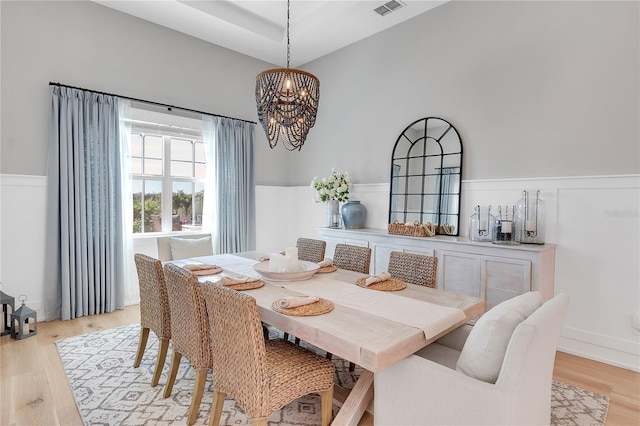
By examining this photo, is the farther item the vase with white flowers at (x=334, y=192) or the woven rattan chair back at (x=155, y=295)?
the vase with white flowers at (x=334, y=192)

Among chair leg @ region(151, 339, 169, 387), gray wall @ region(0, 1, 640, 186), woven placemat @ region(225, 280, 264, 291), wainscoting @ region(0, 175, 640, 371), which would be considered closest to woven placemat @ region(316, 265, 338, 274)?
woven placemat @ region(225, 280, 264, 291)

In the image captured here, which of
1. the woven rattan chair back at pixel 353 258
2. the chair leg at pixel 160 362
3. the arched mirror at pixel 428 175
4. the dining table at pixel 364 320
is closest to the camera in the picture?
the dining table at pixel 364 320

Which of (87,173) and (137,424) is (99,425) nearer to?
(137,424)

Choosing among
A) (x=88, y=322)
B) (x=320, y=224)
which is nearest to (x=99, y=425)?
(x=88, y=322)

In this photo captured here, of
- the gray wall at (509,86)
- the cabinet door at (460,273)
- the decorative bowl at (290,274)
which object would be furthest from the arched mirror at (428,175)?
the decorative bowl at (290,274)

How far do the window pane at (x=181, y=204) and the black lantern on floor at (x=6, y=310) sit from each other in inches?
68.7

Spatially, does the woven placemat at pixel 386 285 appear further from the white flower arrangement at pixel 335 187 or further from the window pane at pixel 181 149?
the window pane at pixel 181 149

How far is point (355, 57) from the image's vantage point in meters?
4.68

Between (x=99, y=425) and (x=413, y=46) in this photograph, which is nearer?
(x=99, y=425)

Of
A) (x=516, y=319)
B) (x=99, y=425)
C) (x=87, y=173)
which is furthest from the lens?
(x=87, y=173)

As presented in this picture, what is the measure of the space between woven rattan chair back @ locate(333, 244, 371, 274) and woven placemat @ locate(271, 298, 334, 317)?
1.07 metres

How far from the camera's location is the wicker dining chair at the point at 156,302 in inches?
88.7

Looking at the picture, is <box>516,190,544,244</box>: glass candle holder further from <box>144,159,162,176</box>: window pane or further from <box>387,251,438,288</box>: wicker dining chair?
<box>144,159,162,176</box>: window pane

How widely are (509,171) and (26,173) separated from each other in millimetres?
4722
